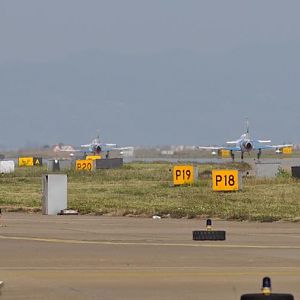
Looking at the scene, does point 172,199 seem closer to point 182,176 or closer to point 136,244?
point 182,176

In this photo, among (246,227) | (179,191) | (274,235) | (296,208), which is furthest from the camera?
(179,191)

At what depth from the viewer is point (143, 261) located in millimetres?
19547

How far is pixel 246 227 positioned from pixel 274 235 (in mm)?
2921

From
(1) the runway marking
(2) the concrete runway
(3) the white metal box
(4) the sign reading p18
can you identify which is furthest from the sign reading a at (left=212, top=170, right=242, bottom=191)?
(1) the runway marking

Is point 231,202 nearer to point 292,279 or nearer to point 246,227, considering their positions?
point 246,227

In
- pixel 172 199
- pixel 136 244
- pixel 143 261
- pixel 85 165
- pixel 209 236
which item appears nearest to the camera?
pixel 143 261

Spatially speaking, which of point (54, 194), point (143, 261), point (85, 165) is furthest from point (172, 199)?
point (85, 165)

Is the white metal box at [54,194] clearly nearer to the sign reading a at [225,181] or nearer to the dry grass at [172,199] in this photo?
the dry grass at [172,199]

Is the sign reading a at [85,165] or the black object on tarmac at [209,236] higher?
the sign reading a at [85,165]

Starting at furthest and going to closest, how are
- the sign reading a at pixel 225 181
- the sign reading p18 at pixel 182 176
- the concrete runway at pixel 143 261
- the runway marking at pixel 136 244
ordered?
the sign reading p18 at pixel 182 176, the sign reading a at pixel 225 181, the runway marking at pixel 136 244, the concrete runway at pixel 143 261

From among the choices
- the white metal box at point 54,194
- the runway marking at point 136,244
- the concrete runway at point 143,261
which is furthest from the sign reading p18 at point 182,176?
the runway marking at point 136,244

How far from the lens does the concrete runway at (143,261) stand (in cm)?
1554

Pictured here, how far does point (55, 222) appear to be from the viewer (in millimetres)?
31484

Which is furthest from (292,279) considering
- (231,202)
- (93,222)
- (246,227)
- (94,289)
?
(231,202)
